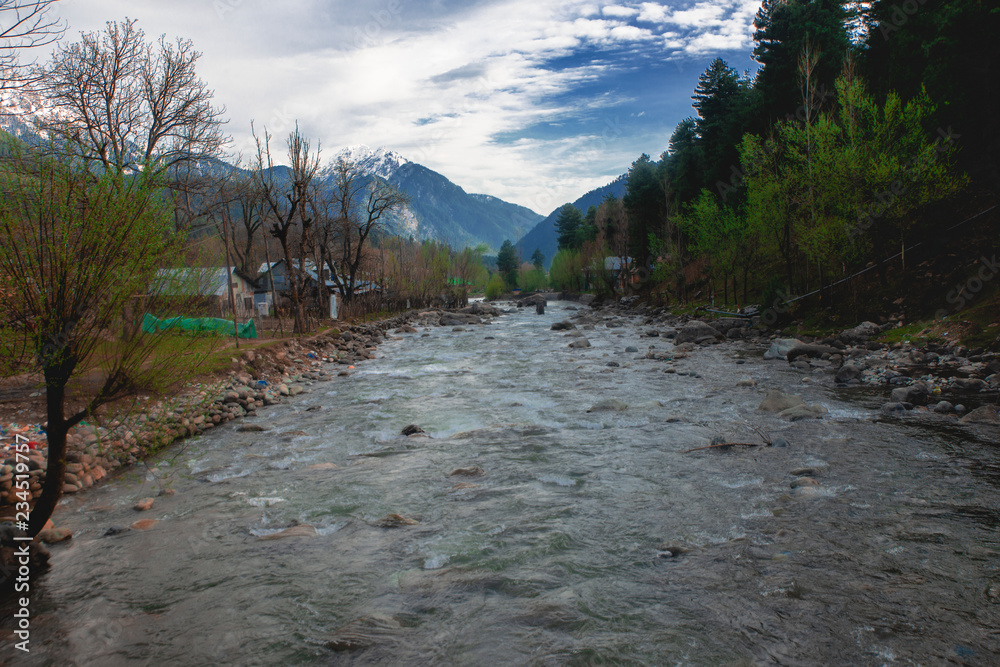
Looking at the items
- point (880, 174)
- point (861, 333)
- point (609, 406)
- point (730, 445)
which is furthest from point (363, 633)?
point (880, 174)

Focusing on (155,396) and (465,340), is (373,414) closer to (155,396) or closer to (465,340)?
(155,396)

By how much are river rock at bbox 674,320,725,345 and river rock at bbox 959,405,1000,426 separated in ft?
53.8

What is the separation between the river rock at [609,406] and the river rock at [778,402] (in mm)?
3336

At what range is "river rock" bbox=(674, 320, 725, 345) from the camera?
2758cm

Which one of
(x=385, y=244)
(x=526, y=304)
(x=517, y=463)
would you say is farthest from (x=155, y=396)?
(x=526, y=304)

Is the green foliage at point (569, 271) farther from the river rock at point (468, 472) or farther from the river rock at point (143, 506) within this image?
the river rock at point (143, 506)

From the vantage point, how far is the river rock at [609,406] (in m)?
14.1

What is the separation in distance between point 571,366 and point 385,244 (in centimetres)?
6279

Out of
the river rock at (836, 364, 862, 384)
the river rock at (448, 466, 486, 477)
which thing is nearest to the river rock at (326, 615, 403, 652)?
the river rock at (448, 466, 486, 477)

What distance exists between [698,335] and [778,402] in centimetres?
1537

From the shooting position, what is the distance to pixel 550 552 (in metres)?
6.63

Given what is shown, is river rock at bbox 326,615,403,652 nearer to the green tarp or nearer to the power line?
the green tarp

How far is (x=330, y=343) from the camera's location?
28.6m

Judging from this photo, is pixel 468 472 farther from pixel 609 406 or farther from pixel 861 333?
pixel 861 333
